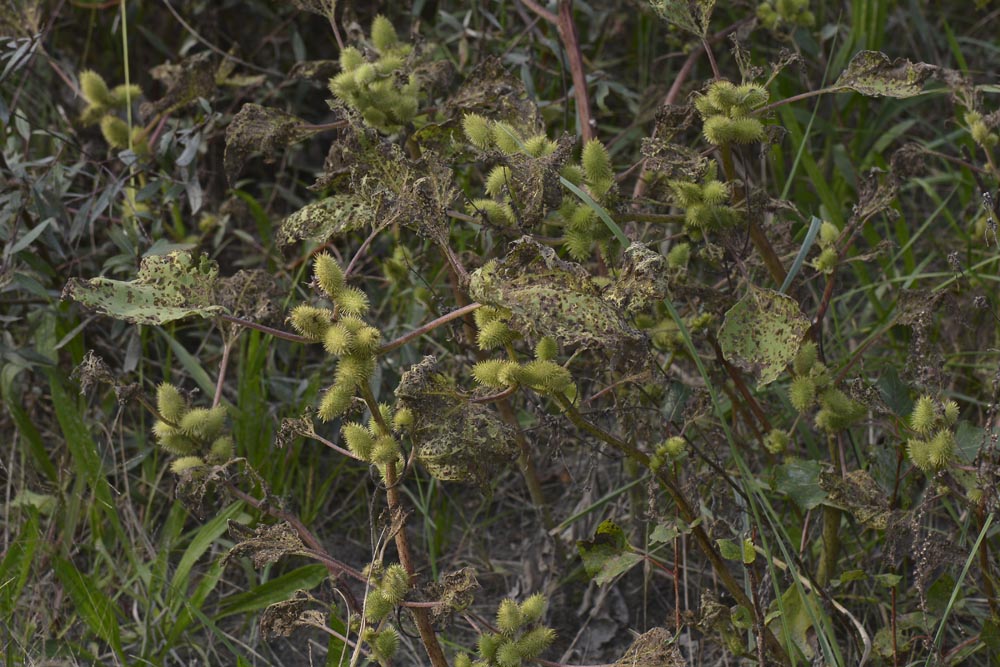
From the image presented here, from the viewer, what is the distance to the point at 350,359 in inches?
50.5

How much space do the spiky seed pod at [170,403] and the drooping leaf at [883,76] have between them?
1008 mm

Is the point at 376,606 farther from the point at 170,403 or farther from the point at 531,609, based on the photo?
the point at 170,403

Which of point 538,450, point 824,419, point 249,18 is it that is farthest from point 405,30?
point 824,419

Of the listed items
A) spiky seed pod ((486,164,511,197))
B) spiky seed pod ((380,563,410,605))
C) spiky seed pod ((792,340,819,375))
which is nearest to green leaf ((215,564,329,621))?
spiky seed pod ((380,563,410,605))

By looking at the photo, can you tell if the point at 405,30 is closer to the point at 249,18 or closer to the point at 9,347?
the point at 249,18

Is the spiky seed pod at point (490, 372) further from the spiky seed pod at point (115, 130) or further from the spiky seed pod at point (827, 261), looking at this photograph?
the spiky seed pod at point (115, 130)

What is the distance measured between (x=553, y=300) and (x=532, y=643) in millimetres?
470

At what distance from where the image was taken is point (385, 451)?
133cm

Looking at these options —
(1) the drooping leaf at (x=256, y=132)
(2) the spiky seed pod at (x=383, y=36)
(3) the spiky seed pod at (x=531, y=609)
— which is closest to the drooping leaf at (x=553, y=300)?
(3) the spiky seed pod at (x=531, y=609)

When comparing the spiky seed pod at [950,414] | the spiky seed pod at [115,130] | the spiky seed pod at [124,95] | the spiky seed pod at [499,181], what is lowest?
the spiky seed pod at [950,414]

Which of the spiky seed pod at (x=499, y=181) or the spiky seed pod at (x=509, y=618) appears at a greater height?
the spiky seed pod at (x=499, y=181)


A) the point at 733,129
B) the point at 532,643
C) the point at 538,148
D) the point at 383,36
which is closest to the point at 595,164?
the point at 538,148

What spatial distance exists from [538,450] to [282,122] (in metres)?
0.79

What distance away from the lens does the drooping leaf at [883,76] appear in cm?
152
